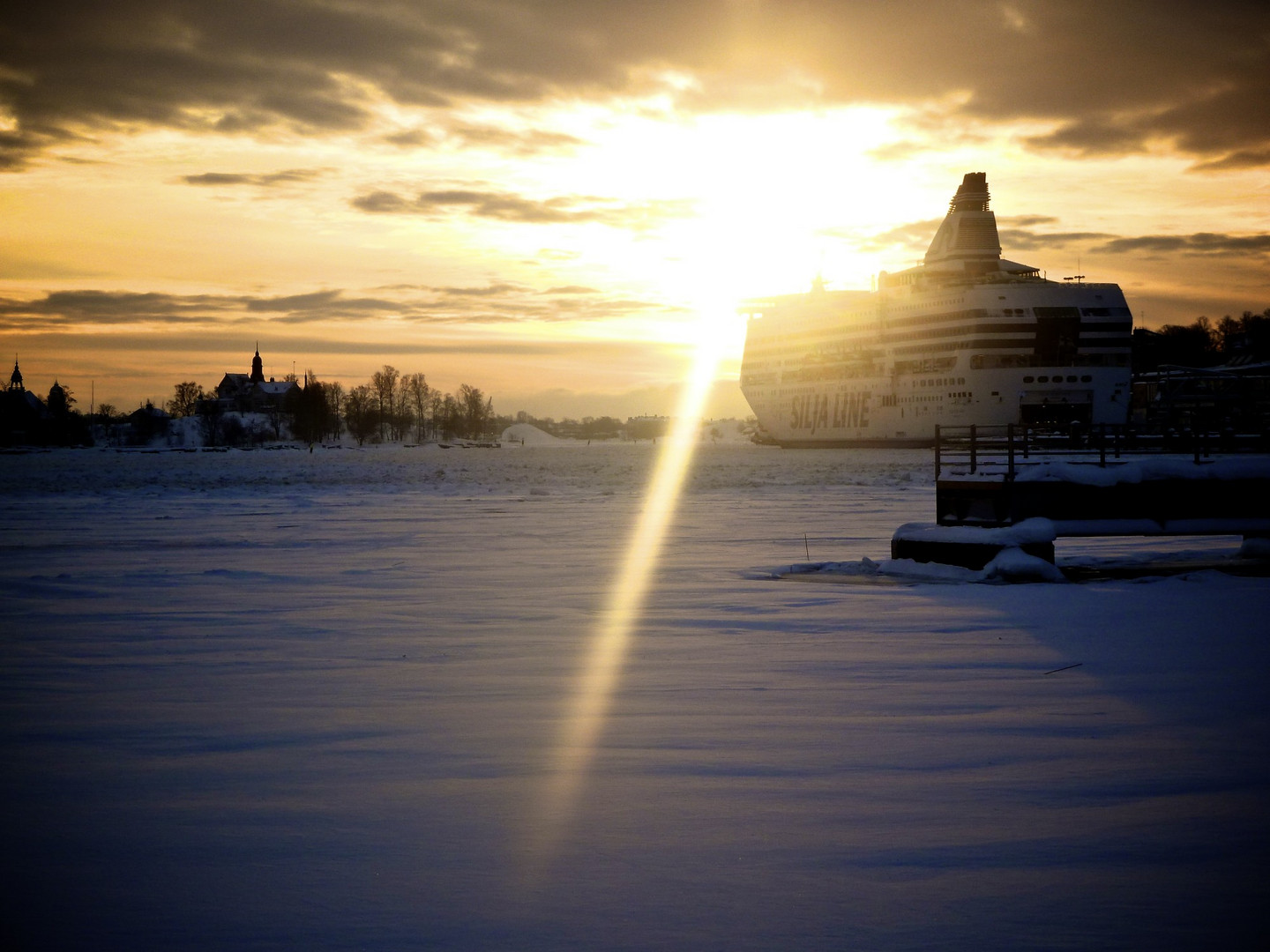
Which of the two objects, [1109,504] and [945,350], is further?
[945,350]

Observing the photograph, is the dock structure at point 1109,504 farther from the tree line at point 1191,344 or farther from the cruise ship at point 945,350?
the tree line at point 1191,344

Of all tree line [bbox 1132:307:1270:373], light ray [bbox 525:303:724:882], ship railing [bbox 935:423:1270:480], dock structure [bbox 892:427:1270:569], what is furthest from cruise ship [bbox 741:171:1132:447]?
light ray [bbox 525:303:724:882]

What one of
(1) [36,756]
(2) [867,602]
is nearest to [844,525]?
(2) [867,602]

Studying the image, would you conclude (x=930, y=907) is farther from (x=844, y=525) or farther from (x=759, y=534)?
(x=844, y=525)

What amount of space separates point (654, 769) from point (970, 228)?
127 metres

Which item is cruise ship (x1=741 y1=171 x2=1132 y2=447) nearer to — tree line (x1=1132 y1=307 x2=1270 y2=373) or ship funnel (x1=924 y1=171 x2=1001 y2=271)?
ship funnel (x1=924 y1=171 x2=1001 y2=271)

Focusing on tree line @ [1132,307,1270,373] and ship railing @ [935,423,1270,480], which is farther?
tree line @ [1132,307,1270,373]

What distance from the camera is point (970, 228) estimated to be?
12194 cm

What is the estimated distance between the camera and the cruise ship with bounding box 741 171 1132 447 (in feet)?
334

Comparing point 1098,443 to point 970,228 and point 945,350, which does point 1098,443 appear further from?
point 970,228

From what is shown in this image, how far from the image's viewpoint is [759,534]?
18.5m

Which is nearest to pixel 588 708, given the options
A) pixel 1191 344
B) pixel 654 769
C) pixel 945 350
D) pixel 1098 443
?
pixel 654 769

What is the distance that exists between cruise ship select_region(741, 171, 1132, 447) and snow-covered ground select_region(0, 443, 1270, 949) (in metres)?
94.1

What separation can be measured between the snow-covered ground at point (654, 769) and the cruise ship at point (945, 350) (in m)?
94.1
